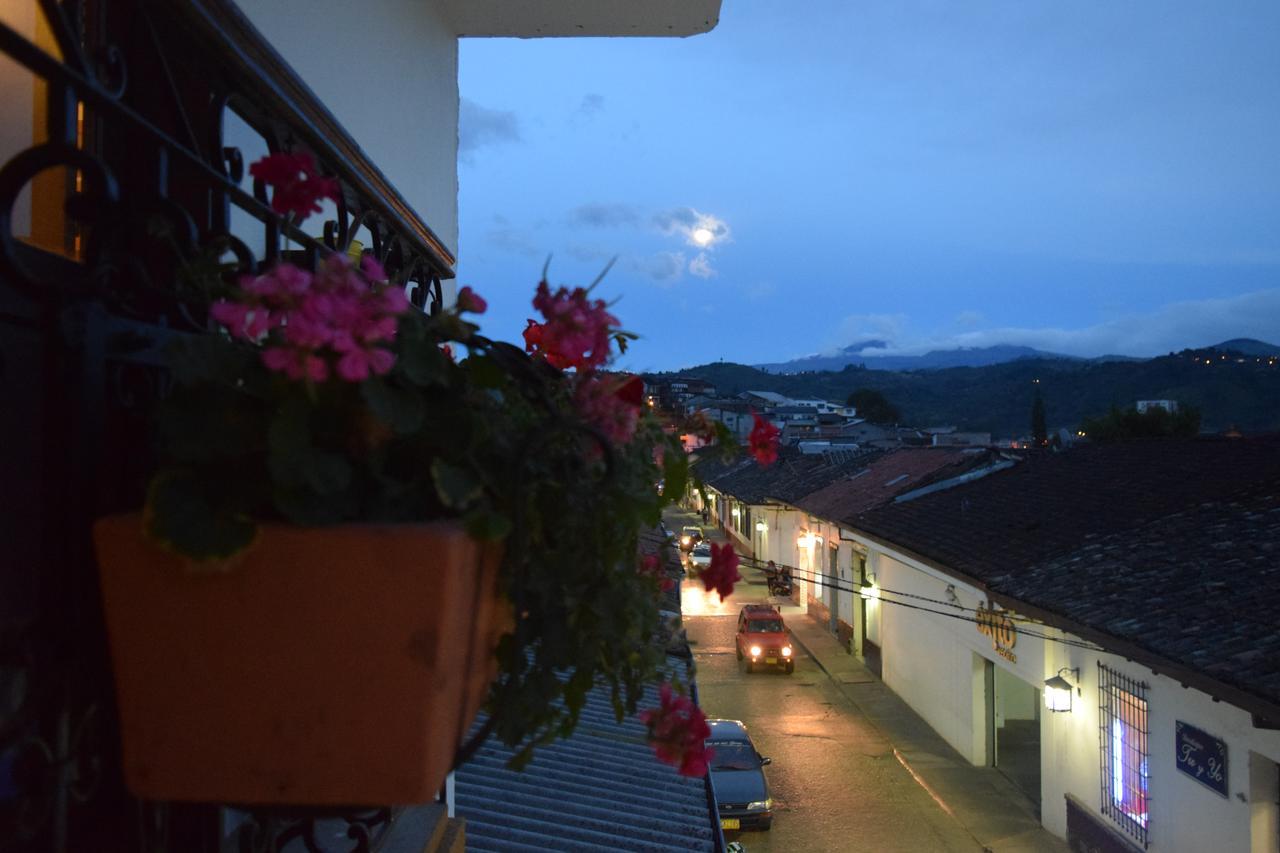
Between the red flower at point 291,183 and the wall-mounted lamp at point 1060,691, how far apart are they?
12.2 metres

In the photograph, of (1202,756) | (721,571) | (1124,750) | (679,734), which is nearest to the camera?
(679,734)

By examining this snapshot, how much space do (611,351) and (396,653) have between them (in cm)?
69

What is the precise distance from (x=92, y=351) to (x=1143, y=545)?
12908mm

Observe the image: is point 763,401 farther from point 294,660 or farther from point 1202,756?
point 294,660

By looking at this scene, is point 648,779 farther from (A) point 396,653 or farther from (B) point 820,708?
(B) point 820,708

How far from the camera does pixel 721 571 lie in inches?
67.2

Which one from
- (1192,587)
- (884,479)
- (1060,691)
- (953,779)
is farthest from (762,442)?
(884,479)

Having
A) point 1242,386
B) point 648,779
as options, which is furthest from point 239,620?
point 1242,386

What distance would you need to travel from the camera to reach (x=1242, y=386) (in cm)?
6719

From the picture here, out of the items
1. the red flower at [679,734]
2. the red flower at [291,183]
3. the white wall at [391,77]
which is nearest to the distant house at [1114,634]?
the red flower at [679,734]

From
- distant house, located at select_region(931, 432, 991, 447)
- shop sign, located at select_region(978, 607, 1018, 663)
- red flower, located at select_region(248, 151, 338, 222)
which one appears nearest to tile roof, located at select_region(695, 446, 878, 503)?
distant house, located at select_region(931, 432, 991, 447)

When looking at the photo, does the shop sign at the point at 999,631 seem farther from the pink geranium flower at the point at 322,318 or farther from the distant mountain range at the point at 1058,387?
the distant mountain range at the point at 1058,387

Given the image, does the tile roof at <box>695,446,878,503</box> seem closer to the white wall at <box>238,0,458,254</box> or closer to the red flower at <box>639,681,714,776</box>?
the white wall at <box>238,0,458,254</box>

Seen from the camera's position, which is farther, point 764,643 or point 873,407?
point 873,407
